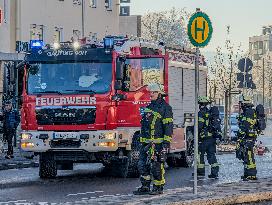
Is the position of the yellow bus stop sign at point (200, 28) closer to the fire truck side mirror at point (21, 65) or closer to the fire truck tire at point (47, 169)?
the fire truck side mirror at point (21, 65)

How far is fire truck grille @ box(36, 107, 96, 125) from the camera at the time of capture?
765 inches

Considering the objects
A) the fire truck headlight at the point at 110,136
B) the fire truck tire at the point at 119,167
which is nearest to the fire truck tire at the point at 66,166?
the fire truck tire at the point at 119,167

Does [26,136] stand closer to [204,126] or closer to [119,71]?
[119,71]

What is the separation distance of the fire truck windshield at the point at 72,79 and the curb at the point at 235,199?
5.14 metres

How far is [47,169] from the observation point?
20594 mm

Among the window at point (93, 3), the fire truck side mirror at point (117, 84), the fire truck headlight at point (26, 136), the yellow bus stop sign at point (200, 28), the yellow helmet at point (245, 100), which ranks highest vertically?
the window at point (93, 3)

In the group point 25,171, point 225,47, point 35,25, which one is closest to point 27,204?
point 25,171

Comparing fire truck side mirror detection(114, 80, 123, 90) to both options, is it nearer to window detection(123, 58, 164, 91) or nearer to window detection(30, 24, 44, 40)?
window detection(123, 58, 164, 91)

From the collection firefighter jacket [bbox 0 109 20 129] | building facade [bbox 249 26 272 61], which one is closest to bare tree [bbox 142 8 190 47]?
firefighter jacket [bbox 0 109 20 129]

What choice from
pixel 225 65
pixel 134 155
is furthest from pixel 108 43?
pixel 225 65

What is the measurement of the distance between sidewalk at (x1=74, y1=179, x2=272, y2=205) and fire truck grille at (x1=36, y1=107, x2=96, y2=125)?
3.77m

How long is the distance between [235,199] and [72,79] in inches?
232

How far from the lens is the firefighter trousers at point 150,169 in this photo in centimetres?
1530

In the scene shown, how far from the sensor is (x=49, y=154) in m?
19.9
